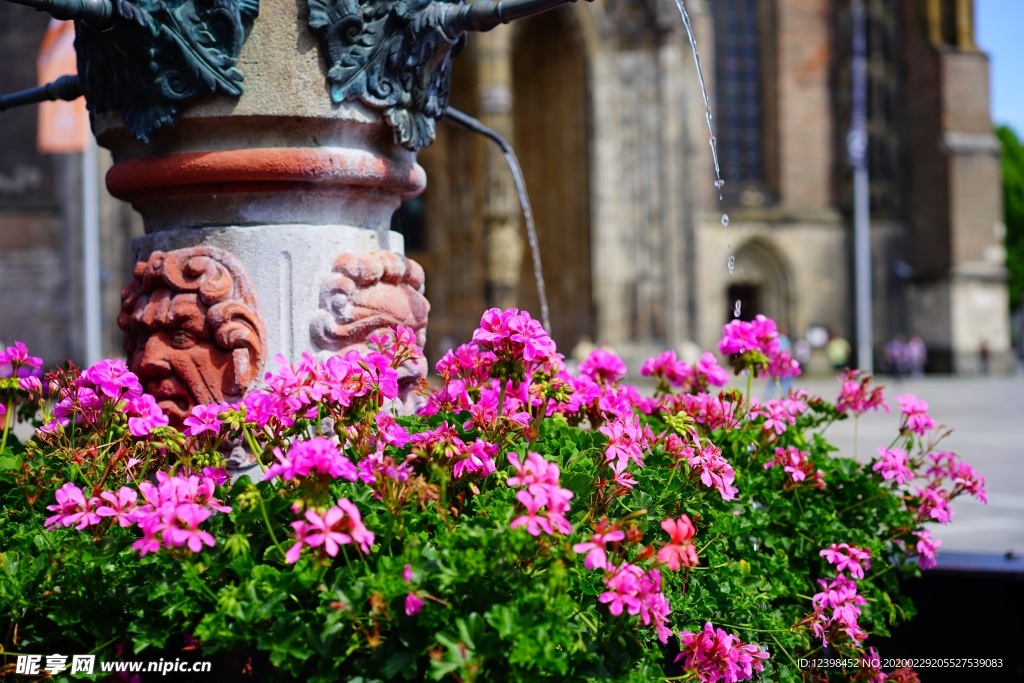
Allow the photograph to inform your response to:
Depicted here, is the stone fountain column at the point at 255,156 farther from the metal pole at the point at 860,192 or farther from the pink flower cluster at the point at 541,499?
the metal pole at the point at 860,192

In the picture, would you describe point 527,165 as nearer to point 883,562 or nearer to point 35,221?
point 35,221

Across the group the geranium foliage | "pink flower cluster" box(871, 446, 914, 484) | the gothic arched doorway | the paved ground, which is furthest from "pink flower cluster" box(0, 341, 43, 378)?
the gothic arched doorway

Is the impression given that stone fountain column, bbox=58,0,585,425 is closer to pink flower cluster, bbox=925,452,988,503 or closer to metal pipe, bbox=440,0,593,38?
metal pipe, bbox=440,0,593,38

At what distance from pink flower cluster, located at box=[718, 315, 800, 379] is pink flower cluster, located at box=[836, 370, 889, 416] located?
14cm

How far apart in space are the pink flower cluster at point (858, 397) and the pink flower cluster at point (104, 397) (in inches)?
65.8

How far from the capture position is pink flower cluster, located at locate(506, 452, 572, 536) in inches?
64.8

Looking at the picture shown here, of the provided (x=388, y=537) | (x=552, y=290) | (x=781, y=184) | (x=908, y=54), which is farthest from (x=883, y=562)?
(x=908, y=54)

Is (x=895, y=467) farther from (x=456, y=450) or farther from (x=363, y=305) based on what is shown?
(x=363, y=305)

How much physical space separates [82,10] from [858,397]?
2.07 meters

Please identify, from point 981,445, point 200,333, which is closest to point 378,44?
point 200,333

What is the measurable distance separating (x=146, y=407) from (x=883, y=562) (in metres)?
1.69

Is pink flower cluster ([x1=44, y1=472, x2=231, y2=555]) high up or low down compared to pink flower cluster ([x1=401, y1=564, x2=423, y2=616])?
up

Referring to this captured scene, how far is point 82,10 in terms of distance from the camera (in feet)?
8.15

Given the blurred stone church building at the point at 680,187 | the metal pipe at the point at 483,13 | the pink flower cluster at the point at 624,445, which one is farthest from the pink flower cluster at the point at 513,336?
the blurred stone church building at the point at 680,187
